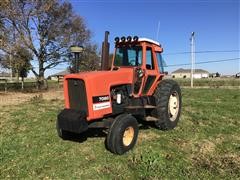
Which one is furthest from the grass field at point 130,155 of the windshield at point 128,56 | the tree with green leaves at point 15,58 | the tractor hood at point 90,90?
the tree with green leaves at point 15,58

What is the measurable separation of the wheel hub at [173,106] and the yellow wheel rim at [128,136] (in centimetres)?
220

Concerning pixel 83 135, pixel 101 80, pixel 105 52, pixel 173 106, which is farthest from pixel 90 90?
pixel 173 106

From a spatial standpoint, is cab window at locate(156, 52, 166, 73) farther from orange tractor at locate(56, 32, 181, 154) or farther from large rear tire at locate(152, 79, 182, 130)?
large rear tire at locate(152, 79, 182, 130)

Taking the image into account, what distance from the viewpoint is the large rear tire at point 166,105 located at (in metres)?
7.75

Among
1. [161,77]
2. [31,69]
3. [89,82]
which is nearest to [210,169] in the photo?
[89,82]

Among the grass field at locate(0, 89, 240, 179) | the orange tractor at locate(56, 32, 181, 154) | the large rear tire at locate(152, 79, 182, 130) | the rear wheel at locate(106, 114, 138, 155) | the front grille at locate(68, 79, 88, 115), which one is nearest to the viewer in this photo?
the grass field at locate(0, 89, 240, 179)

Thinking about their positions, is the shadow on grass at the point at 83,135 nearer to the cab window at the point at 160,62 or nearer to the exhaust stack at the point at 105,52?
the exhaust stack at the point at 105,52

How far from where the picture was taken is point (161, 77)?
Answer: 859cm

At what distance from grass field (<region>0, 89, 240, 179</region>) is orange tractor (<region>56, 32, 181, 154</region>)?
1.30 feet

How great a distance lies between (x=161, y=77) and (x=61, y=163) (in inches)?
158

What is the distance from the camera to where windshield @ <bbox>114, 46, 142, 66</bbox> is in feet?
25.5

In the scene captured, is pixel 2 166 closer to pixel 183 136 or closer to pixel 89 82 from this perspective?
pixel 89 82

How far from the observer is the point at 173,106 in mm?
8703

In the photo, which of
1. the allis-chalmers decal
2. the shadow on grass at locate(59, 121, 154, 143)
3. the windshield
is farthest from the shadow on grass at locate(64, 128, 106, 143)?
the windshield
